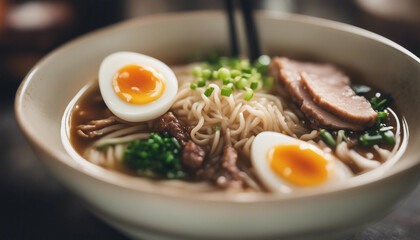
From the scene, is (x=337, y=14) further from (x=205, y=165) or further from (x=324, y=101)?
(x=205, y=165)

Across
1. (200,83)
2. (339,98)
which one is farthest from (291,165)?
(200,83)

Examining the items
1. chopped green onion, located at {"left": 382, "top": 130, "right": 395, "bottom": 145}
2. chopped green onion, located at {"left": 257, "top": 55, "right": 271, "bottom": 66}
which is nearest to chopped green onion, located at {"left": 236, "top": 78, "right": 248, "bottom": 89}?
chopped green onion, located at {"left": 257, "top": 55, "right": 271, "bottom": 66}

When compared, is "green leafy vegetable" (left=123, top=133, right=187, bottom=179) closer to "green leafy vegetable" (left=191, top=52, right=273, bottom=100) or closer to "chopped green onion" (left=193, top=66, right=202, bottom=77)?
"green leafy vegetable" (left=191, top=52, right=273, bottom=100)

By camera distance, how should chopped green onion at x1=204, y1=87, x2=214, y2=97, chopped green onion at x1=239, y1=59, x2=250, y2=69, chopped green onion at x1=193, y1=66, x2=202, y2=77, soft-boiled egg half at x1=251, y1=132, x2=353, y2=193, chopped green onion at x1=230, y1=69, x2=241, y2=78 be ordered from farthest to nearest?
chopped green onion at x1=239, y1=59, x2=250, y2=69 < chopped green onion at x1=193, y1=66, x2=202, y2=77 < chopped green onion at x1=230, y1=69, x2=241, y2=78 < chopped green onion at x1=204, y1=87, x2=214, y2=97 < soft-boiled egg half at x1=251, y1=132, x2=353, y2=193

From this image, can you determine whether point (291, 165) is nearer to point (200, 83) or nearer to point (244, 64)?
point (200, 83)

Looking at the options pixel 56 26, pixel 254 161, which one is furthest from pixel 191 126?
pixel 56 26

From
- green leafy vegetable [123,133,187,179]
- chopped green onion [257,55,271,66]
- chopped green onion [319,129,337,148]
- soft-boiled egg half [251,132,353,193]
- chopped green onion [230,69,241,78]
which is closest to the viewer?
soft-boiled egg half [251,132,353,193]

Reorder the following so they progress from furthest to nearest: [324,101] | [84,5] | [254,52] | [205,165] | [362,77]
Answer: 1. [84,5]
2. [254,52]
3. [362,77]
4. [324,101]
5. [205,165]
